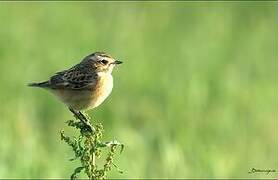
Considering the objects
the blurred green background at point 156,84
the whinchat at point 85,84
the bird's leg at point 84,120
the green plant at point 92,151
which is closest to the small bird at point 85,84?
the whinchat at point 85,84

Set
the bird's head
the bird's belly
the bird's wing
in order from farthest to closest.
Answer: the bird's head
the bird's wing
the bird's belly

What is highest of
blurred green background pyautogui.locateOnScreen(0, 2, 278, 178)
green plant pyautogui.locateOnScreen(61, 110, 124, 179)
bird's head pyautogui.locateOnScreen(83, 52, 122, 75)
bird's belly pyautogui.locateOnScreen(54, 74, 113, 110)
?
bird's head pyautogui.locateOnScreen(83, 52, 122, 75)

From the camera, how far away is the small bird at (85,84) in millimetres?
10703

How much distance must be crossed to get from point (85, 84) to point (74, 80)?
0.37 ft

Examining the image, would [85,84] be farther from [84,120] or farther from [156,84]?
[156,84]

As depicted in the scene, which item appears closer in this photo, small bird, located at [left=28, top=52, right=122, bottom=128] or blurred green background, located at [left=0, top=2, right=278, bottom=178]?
small bird, located at [left=28, top=52, right=122, bottom=128]

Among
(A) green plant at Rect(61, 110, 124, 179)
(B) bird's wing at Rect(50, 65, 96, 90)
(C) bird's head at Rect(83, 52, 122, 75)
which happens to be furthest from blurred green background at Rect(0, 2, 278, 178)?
(A) green plant at Rect(61, 110, 124, 179)

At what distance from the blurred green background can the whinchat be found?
1.71 m

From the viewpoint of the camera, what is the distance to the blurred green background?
1398 centimetres

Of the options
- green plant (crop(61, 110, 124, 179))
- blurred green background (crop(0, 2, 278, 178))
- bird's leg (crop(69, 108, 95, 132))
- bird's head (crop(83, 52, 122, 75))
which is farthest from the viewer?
blurred green background (crop(0, 2, 278, 178))

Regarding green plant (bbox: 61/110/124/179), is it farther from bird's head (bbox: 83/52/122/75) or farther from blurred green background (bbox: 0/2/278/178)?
blurred green background (bbox: 0/2/278/178)

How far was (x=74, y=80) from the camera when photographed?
35.9ft

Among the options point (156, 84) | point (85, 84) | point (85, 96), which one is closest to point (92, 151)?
point (85, 96)

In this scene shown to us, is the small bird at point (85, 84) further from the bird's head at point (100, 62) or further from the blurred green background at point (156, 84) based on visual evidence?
the blurred green background at point (156, 84)
